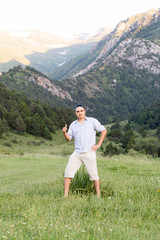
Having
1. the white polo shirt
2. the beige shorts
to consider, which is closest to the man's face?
the white polo shirt

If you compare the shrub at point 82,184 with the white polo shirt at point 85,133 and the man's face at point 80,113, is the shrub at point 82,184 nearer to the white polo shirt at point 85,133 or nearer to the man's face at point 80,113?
the white polo shirt at point 85,133

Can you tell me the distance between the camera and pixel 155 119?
140 metres

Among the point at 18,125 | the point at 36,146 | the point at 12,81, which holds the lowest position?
the point at 36,146

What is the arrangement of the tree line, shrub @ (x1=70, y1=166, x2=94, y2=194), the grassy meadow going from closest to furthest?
the grassy meadow → shrub @ (x1=70, y1=166, x2=94, y2=194) → the tree line

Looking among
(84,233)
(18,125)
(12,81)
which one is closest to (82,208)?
(84,233)

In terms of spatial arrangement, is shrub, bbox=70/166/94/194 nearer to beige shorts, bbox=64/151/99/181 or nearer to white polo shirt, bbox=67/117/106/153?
beige shorts, bbox=64/151/99/181

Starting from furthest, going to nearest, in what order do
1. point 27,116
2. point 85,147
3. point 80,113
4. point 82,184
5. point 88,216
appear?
point 27,116, point 82,184, point 80,113, point 85,147, point 88,216

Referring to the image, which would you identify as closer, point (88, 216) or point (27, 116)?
point (88, 216)

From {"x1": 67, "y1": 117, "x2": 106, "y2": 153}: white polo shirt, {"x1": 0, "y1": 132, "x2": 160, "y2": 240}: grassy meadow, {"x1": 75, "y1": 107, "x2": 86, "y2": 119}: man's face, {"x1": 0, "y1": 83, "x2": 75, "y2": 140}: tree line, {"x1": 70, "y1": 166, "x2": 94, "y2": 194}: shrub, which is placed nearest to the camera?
{"x1": 0, "y1": 132, "x2": 160, "y2": 240}: grassy meadow

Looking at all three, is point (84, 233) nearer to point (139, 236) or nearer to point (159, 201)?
point (139, 236)

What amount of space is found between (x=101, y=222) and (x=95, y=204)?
115cm

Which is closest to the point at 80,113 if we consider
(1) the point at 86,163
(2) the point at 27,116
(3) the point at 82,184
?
(1) the point at 86,163

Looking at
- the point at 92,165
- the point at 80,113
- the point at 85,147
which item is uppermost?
the point at 80,113

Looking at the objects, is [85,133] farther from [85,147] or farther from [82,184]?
[82,184]
